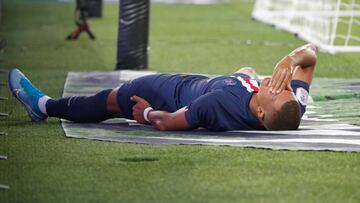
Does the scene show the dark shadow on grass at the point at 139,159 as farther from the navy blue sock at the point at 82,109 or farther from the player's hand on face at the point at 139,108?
the navy blue sock at the point at 82,109

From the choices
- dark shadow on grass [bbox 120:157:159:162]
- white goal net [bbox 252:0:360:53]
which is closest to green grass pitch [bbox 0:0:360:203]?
dark shadow on grass [bbox 120:157:159:162]

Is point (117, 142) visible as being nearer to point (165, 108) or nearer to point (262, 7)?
point (165, 108)

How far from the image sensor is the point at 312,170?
6.06 metres

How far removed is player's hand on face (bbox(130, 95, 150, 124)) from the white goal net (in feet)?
23.4

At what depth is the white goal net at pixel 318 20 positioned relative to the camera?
15.0 m

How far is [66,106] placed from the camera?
7.71 m

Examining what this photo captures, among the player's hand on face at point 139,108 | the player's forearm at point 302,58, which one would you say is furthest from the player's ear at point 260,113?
the player's hand on face at point 139,108

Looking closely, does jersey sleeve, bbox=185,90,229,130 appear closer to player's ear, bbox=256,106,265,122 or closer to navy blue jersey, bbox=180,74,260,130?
navy blue jersey, bbox=180,74,260,130

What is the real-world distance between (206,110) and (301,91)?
27.2 inches

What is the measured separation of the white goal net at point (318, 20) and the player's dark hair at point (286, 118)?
720cm

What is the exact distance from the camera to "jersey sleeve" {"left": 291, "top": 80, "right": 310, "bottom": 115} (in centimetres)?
727

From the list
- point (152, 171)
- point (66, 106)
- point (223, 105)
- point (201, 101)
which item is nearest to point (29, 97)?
point (66, 106)

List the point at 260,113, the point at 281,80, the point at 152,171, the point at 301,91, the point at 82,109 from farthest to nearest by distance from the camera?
1. the point at 82,109
2. the point at 301,91
3. the point at 260,113
4. the point at 281,80
5. the point at 152,171

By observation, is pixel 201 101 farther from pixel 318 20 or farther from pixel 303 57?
pixel 318 20
